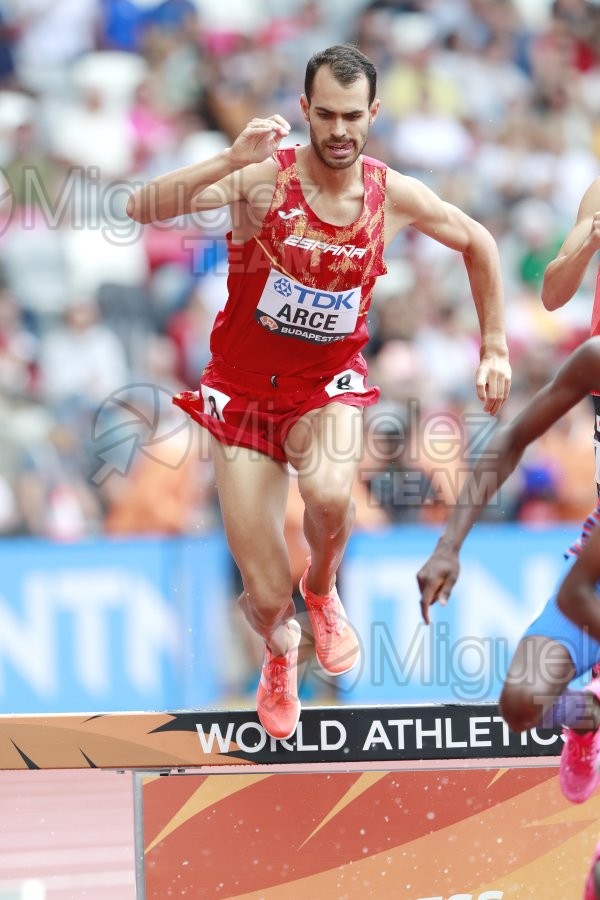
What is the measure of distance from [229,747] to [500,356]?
1.70m

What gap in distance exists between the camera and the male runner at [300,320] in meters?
4.64

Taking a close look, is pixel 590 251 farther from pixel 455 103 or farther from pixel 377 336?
pixel 455 103

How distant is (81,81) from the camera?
10633 mm

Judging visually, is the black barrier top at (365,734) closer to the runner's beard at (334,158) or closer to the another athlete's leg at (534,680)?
the another athlete's leg at (534,680)

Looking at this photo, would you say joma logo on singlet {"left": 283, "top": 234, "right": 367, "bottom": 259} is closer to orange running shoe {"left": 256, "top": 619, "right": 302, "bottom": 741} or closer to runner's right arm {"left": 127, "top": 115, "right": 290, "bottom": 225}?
runner's right arm {"left": 127, "top": 115, "right": 290, "bottom": 225}

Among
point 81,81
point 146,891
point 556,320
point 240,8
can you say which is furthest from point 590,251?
point 240,8

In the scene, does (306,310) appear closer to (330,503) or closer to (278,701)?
(330,503)

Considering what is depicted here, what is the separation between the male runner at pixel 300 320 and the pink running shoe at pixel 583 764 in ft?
3.46

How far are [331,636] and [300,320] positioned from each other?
1318mm

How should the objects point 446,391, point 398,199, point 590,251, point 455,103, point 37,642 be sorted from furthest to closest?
1. point 455,103
2. point 446,391
3. point 37,642
4. point 398,199
5. point 590,251

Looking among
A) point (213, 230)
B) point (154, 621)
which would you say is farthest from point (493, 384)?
point (213, 230)

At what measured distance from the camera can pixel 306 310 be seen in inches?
190

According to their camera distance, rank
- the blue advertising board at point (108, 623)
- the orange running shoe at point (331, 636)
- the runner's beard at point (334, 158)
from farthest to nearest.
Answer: the blue advertising board at point (108, 623)
the orange running shoe at point (331, 636)
the runner's beard at point (334, 158)

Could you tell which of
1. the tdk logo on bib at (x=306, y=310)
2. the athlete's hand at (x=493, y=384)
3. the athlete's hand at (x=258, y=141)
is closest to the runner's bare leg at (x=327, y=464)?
the tdk logo on bib at (x=306, y=310)
